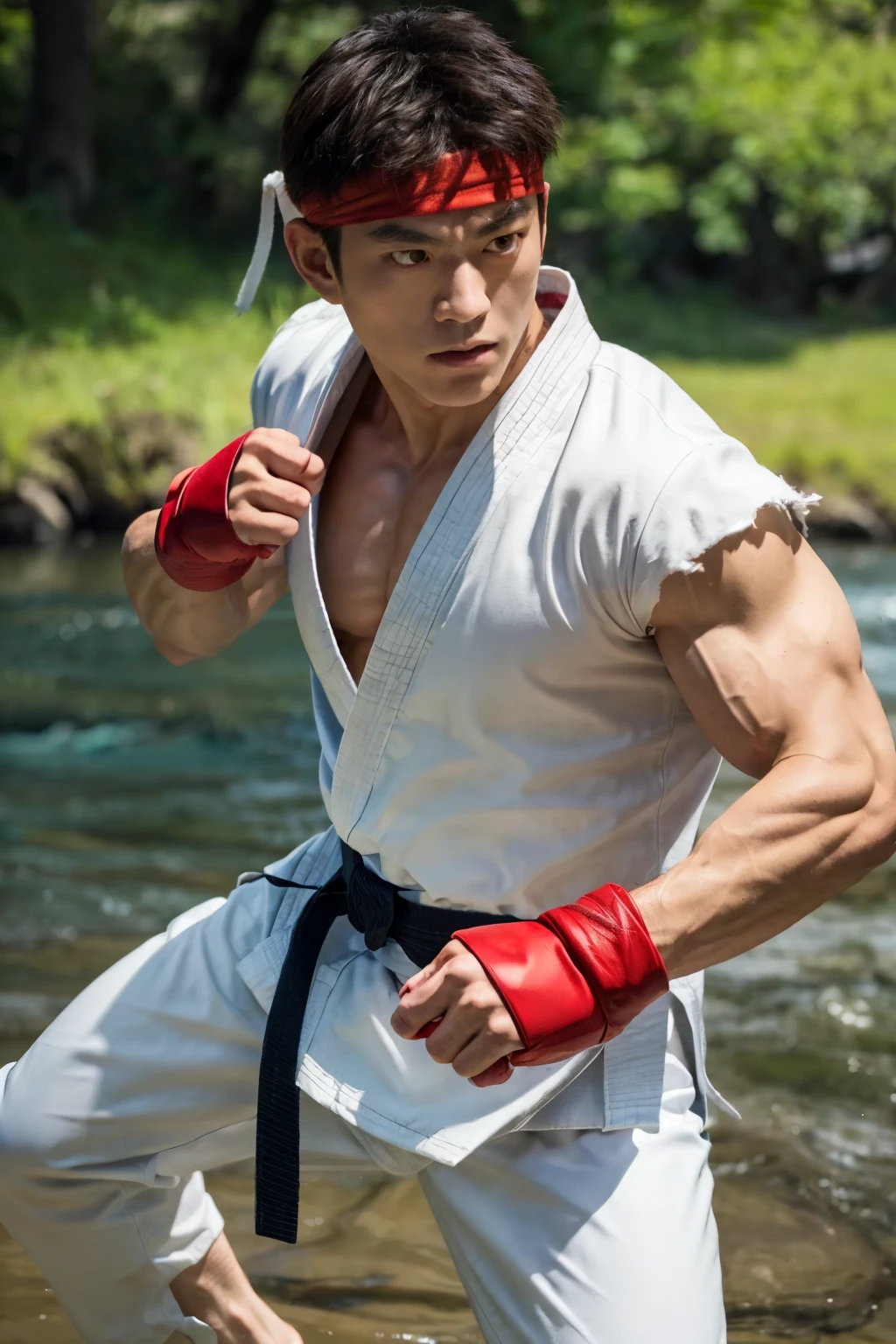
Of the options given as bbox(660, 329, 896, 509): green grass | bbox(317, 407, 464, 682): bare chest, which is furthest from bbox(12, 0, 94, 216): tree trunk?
bbox(317, 407, 464, 682): bare chest

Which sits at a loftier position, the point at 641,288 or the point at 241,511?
the point at 241,511

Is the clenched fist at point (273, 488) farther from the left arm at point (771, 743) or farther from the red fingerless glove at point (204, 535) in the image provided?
the left arm at point (771, 743)

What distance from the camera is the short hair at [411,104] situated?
1.92 m

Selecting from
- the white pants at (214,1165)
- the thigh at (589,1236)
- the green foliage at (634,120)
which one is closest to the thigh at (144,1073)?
the white pants at (214,1165)

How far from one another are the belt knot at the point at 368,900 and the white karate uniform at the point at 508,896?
0.03m

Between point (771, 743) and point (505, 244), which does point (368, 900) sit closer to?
point (771, 743)

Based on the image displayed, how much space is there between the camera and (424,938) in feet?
6.71

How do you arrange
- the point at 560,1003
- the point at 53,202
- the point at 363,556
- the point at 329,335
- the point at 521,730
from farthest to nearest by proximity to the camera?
the point at 53,202 → the point at 329,335 → the point at 363,556 → the point at 521,730 → the point at 560,1003

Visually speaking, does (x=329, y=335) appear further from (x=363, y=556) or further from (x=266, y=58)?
(x=266, y=58)

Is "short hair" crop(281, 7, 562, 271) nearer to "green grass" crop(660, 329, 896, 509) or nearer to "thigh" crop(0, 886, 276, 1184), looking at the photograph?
"thigh" crop(0, 886, 276, 1184)

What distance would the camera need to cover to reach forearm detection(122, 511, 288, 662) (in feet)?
7.83

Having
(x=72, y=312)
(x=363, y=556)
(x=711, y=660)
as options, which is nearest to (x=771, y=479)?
(x=711, y=660)

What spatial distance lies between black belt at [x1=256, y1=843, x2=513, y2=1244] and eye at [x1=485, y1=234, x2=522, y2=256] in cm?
82

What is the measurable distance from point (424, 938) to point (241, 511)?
0.60m
